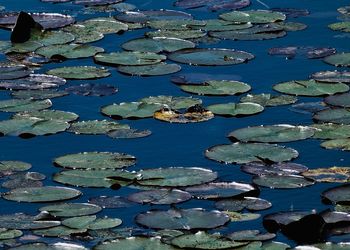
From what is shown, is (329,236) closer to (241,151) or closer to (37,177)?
(241,151)

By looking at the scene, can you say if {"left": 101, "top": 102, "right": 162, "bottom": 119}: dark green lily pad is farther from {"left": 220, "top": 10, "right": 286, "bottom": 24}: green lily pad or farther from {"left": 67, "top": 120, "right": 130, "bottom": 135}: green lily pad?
{"left": 220, "top": 10, "right": 286, "bottom": 24}: green lily pad

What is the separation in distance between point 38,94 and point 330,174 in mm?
1876

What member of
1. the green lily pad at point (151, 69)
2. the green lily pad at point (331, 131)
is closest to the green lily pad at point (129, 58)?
the green lily pad at point (151, 69)

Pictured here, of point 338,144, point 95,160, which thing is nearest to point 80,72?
point 95,160

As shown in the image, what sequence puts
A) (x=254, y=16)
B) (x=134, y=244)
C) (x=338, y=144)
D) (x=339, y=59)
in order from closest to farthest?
(x=134, y=244)
(x=338, y=144)
(x=339, y=59)
(x=254, y=16)

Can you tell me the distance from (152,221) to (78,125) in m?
1.30

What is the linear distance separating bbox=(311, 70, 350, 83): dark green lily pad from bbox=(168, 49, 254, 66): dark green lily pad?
1.66 feet

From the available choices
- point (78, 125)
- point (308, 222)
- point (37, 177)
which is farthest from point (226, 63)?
point (308, 222)

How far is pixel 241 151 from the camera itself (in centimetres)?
571

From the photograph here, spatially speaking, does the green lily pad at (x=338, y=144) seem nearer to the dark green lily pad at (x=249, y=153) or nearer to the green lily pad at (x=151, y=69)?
the dark green lily pad at (x=249, y=153)

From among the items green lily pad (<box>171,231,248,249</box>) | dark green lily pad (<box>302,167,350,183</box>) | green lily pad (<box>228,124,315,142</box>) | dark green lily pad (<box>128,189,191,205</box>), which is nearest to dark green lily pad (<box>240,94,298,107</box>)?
green lily pad (<box>228,124,315,142</box>)

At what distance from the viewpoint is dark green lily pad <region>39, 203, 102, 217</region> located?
16.5ft

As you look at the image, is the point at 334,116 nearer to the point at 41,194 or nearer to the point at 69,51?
the point at 41,194

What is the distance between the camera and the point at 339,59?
7.15 m
